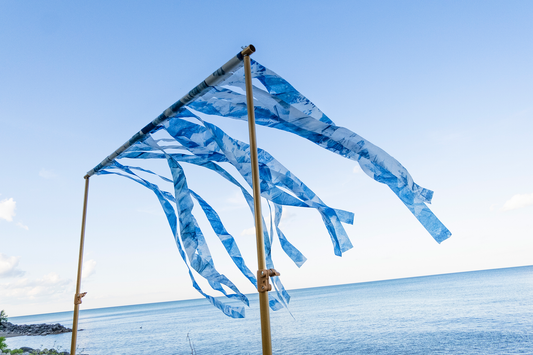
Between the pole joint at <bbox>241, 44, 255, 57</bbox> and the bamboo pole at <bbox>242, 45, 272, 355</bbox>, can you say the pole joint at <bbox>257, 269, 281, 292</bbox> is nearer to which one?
the bamboo pole at <bbox>242, 45, 272, 355</bbox>

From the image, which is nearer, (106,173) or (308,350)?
(106,173)

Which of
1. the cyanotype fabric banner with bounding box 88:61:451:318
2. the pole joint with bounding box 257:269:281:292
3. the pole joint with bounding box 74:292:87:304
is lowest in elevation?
the pole joint with bounding box 257:269:281:292

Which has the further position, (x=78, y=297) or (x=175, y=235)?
(x=78, y=297)

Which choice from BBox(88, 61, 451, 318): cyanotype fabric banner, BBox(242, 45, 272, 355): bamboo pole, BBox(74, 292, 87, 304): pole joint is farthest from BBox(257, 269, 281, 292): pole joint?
BBox(74, 292, 87, 304): pole joint

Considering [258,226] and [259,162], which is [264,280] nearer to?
[258,226]

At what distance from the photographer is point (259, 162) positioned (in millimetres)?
2041

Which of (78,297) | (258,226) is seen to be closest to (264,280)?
(258,226)

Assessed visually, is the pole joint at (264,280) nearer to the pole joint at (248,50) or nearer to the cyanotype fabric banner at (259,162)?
the cyanotype fabric banner at (259,162)

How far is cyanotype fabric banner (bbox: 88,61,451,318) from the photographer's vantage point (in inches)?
67.5

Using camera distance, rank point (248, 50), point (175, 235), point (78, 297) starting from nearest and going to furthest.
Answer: point (248, 50) → point (175, 235) → point (78, 297)

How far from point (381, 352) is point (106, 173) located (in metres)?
22.2

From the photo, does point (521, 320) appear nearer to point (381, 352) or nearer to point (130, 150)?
point (381, 352)

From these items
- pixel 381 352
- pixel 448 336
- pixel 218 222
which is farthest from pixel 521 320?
pixel 218 222

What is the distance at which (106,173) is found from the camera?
3248mm
